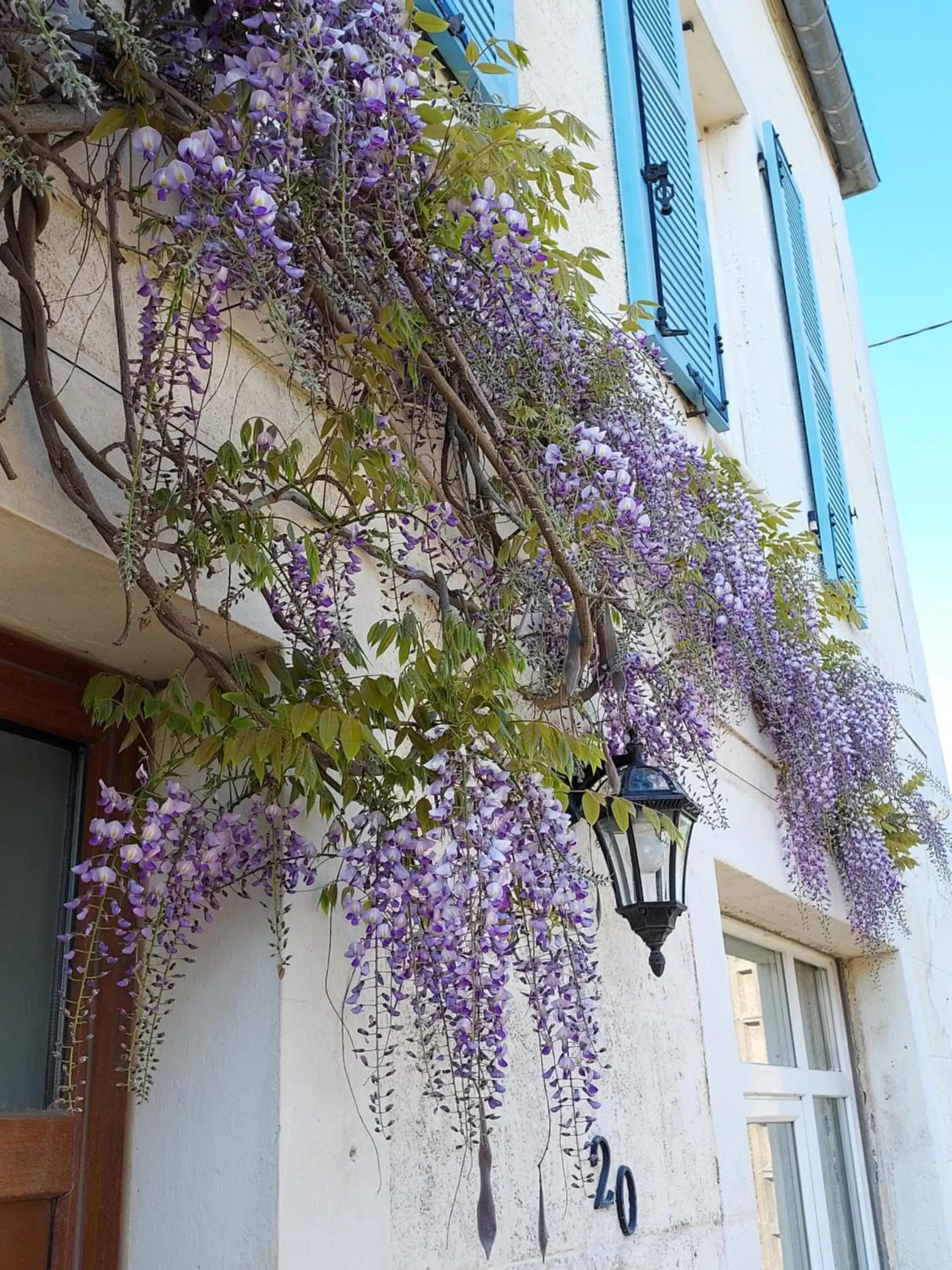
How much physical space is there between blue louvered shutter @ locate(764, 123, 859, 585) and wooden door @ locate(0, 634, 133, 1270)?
3.57 metres

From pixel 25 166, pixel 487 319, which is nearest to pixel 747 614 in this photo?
pixel 487 319

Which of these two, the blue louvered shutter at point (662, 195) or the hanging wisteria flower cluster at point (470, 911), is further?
the blue louvered shutter at point (662, 195)

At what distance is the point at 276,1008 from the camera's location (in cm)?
160

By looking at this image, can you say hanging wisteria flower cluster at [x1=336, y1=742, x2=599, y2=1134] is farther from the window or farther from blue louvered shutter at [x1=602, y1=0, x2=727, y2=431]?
the window

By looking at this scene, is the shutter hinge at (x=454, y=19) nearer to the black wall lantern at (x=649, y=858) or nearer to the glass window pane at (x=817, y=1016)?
the black wall lantern at (x=649, y=858)

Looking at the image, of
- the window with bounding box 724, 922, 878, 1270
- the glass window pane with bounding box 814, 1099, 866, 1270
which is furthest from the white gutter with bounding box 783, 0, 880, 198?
the glass window pane with bounding box 814, 1099, 866, 1270

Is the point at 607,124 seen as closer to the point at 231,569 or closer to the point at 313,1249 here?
the point at 231,569

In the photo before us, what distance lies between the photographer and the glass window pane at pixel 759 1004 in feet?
13.2

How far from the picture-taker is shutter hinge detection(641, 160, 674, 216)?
12.0 feet

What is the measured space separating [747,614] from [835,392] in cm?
379

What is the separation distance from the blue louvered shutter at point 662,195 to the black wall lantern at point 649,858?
60.9 inches

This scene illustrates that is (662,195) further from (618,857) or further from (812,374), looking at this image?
(618,857)

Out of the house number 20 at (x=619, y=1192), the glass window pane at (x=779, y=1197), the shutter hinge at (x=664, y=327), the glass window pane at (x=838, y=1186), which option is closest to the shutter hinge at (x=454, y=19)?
the shutter hinge at (x=664, y=327)

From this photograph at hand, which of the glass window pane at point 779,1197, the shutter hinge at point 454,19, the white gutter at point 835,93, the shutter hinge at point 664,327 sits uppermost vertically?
the white gutter at point 835,93
